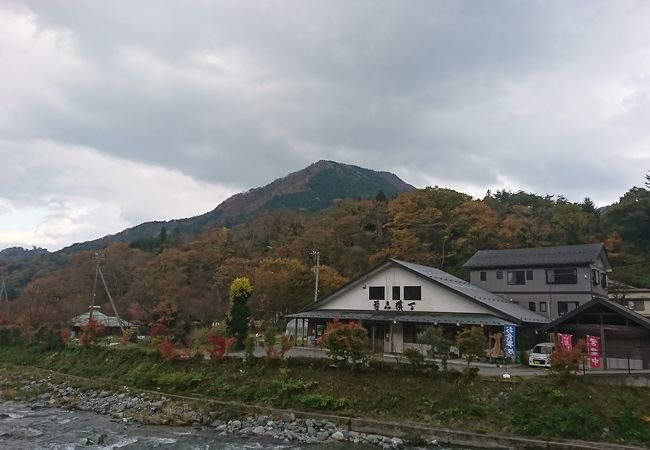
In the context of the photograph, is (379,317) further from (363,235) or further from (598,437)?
(363,235)

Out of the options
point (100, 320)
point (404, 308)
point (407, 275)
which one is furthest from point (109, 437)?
point (100, 320)

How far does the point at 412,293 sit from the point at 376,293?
7.90 feet

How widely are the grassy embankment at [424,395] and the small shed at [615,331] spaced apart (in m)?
4.33

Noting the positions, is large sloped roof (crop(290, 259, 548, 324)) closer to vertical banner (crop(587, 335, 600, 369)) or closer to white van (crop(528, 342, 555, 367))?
white van (crop(528, 342, 555, 367))

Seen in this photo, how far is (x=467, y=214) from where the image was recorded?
46250mm

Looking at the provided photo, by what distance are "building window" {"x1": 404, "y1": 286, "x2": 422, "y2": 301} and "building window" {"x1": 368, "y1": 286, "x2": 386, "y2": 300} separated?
1.46m

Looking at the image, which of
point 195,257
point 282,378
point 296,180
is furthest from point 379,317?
point 296,180

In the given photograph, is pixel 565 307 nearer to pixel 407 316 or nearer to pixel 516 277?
pixel 516 277

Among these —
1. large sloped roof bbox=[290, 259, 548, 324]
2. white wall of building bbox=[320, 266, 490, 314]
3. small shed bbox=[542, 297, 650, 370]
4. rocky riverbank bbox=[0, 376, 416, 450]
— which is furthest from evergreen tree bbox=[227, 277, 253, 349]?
small shed bbox=[542, 297, 650, 370]

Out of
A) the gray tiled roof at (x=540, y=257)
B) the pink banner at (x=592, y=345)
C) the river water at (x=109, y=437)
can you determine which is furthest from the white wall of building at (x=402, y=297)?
the river water at (x=109, y=437)

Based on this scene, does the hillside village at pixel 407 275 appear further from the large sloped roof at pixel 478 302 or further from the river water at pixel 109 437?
the river water at pixel 109 437

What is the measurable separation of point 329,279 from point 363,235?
37.5 feet

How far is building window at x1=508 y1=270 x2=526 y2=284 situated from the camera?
31.1 metres

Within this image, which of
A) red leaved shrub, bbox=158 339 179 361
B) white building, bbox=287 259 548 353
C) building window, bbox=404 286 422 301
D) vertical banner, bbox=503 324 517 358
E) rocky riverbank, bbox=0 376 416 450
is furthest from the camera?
building window, bbox=404 286 422 301
